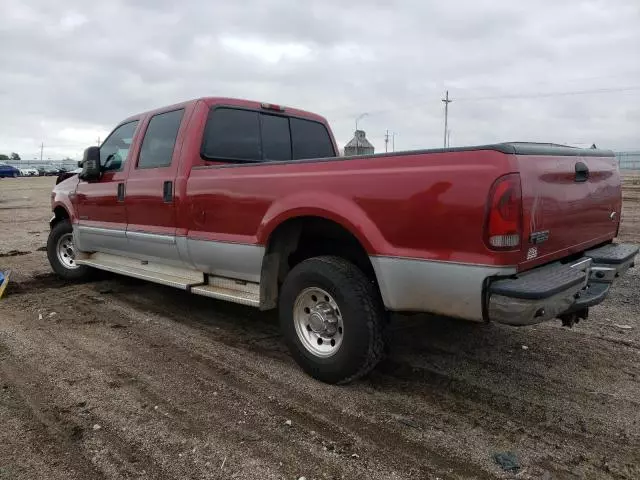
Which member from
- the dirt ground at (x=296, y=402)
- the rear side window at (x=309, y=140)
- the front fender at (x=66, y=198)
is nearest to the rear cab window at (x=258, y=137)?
the rear side window at (x=309, y=140)

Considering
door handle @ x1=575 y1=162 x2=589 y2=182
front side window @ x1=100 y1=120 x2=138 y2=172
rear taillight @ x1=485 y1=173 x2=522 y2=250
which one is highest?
front side window @ x1=100 y1=120 x2=138 y2=172

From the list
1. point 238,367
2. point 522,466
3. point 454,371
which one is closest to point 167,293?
point 238,367

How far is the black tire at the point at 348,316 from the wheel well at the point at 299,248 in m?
0.25

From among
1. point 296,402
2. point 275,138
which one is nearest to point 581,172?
point 296,402

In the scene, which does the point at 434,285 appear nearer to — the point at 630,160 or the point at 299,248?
the point at 299,248

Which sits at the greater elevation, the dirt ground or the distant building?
the distant building

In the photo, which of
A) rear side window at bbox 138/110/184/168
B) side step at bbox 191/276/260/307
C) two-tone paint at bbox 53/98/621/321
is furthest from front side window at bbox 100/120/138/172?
side step at bbox 191/276/260/307

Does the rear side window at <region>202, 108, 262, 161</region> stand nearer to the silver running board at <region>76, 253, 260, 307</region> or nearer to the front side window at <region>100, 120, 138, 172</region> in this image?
the silver running board at <region>76, 253, 260, 307</region>

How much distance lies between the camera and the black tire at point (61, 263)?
6.62m

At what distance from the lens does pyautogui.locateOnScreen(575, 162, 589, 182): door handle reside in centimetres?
335

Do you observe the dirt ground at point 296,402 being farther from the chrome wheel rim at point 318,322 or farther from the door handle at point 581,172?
the door handle at point 581,172

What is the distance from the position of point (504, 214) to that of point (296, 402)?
1.73m

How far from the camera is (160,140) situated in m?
5.06

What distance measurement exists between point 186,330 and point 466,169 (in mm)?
3089
